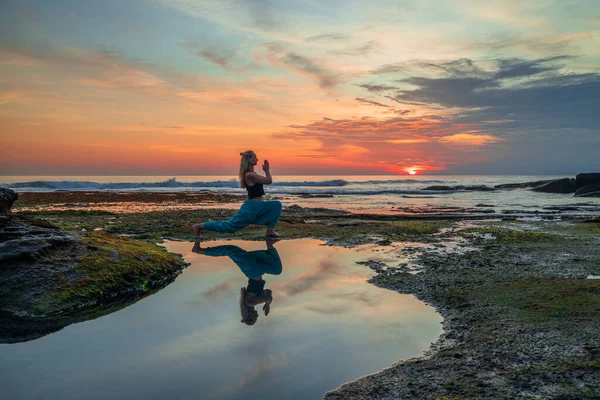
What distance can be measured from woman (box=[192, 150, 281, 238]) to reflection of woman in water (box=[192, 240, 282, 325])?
0.78 m

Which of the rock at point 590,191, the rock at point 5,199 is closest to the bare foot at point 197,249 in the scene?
the rock at point 5,199

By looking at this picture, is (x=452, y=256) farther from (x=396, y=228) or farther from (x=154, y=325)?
(x=154, y=325)

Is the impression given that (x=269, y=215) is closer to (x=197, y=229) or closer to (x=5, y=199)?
(x=197, y=229)

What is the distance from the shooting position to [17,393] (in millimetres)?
3184

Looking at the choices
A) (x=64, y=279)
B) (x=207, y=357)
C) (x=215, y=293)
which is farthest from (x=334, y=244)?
(x=207, y=357)

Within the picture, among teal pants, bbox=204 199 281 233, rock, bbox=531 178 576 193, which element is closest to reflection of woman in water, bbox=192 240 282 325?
teal pants, bbox=204 199 281 233

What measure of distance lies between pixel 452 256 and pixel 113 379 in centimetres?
746

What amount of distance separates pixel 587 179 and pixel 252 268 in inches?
1868

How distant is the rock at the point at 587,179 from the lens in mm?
42725

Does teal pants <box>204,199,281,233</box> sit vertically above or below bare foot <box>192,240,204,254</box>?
above

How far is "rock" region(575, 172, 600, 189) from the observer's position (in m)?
42.7

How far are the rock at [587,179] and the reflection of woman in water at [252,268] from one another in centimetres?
4431

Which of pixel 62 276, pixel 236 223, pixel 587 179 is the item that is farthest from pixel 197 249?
pixel 587 179

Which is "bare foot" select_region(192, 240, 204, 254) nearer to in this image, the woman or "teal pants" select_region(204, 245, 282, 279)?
"teal pants" select_region(204, 245, 282, 279)
